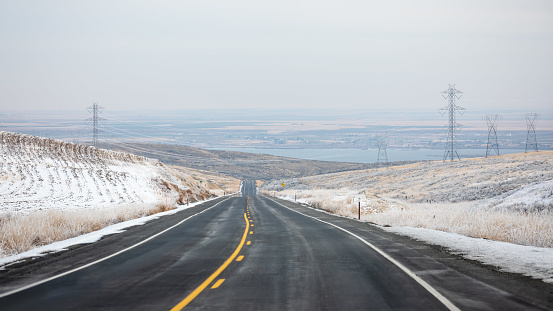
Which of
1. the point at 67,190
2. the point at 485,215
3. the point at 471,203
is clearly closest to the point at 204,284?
the point at 485,215

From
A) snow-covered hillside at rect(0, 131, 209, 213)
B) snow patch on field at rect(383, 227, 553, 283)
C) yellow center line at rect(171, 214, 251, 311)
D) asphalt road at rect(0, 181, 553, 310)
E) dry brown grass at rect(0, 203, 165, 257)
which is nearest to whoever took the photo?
yellow center line at rect(171, 214, 251, 311)

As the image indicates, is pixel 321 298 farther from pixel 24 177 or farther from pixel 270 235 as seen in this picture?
pixel 24 177

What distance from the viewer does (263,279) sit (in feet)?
32.2

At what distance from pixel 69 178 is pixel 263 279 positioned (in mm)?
34076

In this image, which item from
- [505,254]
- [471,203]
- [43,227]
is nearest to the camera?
[505,254]

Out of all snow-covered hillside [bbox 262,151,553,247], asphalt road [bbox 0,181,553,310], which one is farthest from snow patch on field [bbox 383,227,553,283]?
snow-covered hillside [bbox 262,151,553,247]

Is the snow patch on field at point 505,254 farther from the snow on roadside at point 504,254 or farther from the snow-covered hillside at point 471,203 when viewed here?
the snow-covered hillside at point 471,203

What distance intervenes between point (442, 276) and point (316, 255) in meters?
3.93

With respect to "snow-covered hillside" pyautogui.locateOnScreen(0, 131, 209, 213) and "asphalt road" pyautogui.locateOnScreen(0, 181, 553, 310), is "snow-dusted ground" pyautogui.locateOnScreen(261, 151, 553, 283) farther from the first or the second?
"snow-covered hillside" pyautogui.locateOnScreen(0, 131, 209, 213)

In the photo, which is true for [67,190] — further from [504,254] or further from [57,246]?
[504,254]

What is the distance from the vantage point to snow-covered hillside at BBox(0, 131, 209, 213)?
3130 centimetres

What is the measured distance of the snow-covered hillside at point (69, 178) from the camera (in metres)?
31.3

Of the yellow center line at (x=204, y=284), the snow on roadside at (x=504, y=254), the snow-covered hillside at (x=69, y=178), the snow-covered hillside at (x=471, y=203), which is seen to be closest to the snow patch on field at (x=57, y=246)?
the yellow center line at (x=204, y=284)

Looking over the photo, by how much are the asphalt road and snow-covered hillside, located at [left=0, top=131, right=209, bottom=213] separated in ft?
49.3
